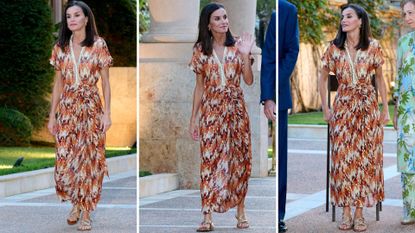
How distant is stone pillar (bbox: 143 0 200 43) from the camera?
511 cm

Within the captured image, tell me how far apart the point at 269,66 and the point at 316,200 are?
4660mm

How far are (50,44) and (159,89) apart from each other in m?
12.0

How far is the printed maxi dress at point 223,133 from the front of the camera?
5316 millimetres

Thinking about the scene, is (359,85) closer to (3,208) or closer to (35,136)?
(3,208)

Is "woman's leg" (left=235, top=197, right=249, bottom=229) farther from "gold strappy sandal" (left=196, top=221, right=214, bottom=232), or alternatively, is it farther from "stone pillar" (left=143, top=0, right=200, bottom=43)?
"stone pillar" (left=143, top=0, right=200, bottom=43)

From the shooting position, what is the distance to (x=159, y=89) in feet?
16.4

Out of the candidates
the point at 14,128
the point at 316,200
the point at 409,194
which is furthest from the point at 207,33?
the point at 14,128

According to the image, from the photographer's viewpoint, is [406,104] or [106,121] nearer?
[106,121]

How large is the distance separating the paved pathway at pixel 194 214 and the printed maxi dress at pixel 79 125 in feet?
7.36

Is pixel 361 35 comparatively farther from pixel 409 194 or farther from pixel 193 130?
pixel 193 130

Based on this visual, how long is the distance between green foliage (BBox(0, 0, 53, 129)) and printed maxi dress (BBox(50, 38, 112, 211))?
9.09 meters

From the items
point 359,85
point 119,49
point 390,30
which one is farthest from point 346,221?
point 390,30

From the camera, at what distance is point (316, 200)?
32.1 feet

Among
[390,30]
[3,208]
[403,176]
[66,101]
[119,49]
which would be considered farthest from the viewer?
[390,30]
